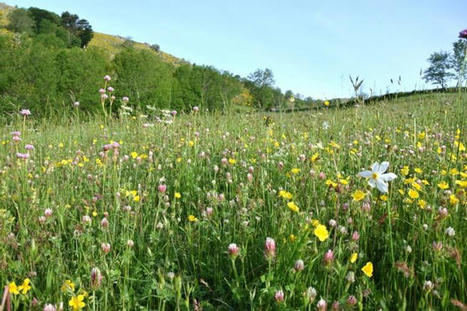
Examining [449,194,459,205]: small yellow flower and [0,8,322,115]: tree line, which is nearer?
[449,194,459,205]: small yellow flower

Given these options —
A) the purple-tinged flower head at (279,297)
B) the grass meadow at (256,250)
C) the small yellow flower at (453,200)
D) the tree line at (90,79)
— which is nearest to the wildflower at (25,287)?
the grass meadow at (256,250)

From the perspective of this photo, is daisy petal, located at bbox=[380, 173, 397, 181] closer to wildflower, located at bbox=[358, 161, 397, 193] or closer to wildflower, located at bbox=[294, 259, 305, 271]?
wildflower, located at bbox=[358, 161, 397, 193]

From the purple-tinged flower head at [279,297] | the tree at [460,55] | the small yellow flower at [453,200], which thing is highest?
the tree at [460,55]

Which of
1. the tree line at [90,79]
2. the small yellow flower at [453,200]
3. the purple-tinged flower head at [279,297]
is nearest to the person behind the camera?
the purple-tinged flower head at [279,297]

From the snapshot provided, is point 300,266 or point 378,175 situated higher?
point 378,175

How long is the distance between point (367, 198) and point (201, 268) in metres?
1.00

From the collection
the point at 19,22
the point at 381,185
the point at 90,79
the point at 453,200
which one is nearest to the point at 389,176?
the point at 381,185

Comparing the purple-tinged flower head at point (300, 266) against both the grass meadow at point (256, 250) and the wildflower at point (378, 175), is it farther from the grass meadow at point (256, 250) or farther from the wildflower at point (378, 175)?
the wildflower at point (378, 175)

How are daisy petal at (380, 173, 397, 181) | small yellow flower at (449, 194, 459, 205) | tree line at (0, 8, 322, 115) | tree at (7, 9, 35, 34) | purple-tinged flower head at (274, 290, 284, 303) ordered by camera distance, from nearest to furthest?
purple-tinged flower head at (274, 290, 284, 303) < daisy petal at (380, 173, 397, 181) < small yellow flower at (449, 194, 459, 205) < tree line at (0, 8, 322, 115) < tree at (7, 9, 35, 34)

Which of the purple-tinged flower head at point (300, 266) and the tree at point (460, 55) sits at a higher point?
the tree at point (460, 55)

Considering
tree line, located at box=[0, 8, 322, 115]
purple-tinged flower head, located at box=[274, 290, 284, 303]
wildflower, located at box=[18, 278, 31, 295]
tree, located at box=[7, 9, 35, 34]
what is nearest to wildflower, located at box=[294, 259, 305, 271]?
purple-tinged flower head, located at box=[274, 290, 284, 303]

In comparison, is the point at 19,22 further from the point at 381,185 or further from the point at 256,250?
the point at 381,185

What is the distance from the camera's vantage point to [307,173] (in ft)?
8.89

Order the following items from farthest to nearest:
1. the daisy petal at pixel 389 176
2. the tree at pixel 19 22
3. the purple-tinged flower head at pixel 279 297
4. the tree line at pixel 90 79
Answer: the tree at pixel 19 22
the tree line at pixel 90 79
the daisy petal at pixel 389 176
the purple-tinged flower head at pixel 279 297
